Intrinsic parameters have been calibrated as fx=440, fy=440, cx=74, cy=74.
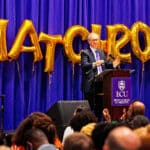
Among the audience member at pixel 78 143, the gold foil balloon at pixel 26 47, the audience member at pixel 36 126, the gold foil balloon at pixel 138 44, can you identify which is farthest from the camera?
the gold foil balloon at pixel 138 44

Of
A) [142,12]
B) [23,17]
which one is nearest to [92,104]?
[23,17]

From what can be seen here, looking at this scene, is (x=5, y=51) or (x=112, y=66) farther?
(x=5, y=51)

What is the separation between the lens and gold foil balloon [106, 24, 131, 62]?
8250mm

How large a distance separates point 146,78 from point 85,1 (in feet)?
6.48

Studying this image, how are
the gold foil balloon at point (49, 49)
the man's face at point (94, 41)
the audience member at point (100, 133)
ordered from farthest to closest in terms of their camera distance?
the gold foil balloon at point (49, 49)
the man's face at point (94, 41)
the audience member at point (100, 133)

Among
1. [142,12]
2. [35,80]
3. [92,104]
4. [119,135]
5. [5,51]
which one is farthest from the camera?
[142,12]

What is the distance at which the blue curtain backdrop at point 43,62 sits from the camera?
7707 mm

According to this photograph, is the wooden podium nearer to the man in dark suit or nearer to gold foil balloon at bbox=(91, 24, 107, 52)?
the man in dark suit

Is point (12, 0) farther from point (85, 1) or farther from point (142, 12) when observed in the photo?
point (142, 12)

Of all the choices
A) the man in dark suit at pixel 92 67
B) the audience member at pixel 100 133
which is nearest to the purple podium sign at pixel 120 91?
the man in dark suit at pixel 92 67

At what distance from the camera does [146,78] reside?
882 cm

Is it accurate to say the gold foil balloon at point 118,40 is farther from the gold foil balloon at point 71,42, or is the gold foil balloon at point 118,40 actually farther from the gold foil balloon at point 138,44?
the gold foil balloon at point 71,42

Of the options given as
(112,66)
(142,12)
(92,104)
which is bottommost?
(92,104)

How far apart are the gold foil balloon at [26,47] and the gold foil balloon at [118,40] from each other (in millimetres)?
1390
